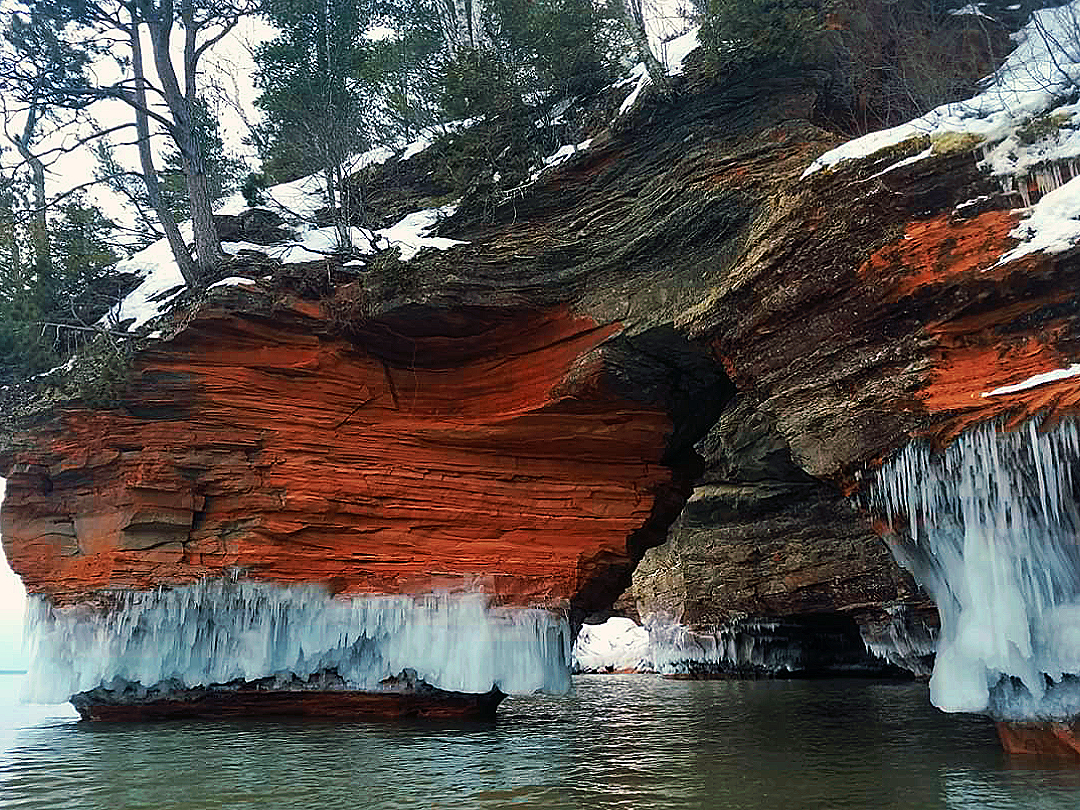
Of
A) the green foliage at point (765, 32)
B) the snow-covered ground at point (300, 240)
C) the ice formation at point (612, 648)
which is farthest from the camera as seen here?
the ice formation at point (612, 648)

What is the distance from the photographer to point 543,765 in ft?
33.1

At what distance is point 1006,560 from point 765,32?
28.9 ft

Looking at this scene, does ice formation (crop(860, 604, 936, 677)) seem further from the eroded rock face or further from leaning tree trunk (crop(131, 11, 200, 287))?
leaning tree trunk (crop(131, 11, 200, 287))

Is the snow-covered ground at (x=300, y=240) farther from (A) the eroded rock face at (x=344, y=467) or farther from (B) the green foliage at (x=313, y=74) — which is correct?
(A) the eroded rock face at (x=344, y=467)

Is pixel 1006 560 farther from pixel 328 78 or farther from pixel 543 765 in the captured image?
pixel 328 78

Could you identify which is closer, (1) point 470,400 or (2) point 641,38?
(1) point 470,400

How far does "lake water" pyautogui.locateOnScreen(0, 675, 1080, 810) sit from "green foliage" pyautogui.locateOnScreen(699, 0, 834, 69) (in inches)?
415

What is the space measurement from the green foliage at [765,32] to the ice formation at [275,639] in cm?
1036

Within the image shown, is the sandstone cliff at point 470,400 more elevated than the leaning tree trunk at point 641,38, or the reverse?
the leaning tree trunk at point 641,38

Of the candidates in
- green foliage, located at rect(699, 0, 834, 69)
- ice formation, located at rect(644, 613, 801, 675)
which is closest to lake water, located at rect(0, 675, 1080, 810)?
green foliage, located at rect(699, 0, 834, 69)

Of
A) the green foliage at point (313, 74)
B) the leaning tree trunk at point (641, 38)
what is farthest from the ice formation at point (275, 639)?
the leaning tree trunk at point (641, 38)

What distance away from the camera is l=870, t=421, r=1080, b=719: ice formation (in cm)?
872

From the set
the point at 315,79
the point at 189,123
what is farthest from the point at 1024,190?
the point at 189,123

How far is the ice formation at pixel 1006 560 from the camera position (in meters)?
8.72
